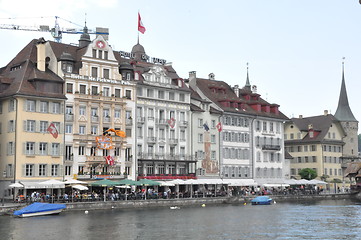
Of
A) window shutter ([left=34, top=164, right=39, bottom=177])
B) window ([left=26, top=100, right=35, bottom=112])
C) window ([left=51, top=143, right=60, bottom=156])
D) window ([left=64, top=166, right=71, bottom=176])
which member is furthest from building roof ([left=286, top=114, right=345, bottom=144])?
window ([left=26, top=100, right=35, bottom=112])

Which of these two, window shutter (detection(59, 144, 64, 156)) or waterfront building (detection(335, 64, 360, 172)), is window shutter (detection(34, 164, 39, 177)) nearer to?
window shutter (detection(59, 144, 64, 156))

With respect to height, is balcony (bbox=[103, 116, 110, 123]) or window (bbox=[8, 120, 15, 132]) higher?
balcony (bbox=[103, 116, 110, 123])

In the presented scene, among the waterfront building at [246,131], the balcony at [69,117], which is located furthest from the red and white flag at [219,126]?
the balcony at [69,117]

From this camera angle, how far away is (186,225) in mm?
58281

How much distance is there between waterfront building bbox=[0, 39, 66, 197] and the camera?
79.2 m

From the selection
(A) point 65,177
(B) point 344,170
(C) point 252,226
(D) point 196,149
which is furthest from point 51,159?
(B) point 344,170

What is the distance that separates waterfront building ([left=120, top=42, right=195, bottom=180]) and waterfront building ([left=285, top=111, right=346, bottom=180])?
42.8 m

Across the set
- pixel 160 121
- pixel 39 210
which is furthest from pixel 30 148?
pixel 160 121

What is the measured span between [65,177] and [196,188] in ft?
84.9

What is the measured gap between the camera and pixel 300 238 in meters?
48.9

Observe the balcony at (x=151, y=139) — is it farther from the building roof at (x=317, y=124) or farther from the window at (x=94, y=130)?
the building roof at (x=317, y=124)

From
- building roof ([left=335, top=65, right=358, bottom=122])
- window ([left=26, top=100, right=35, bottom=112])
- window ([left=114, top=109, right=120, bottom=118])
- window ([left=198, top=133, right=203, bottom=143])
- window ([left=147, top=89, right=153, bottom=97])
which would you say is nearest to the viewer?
window ([left=26, top=100, right=35, bottom=112])

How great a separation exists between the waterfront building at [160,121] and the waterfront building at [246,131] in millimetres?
7897

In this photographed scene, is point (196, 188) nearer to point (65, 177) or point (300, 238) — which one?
point (65, 177)
